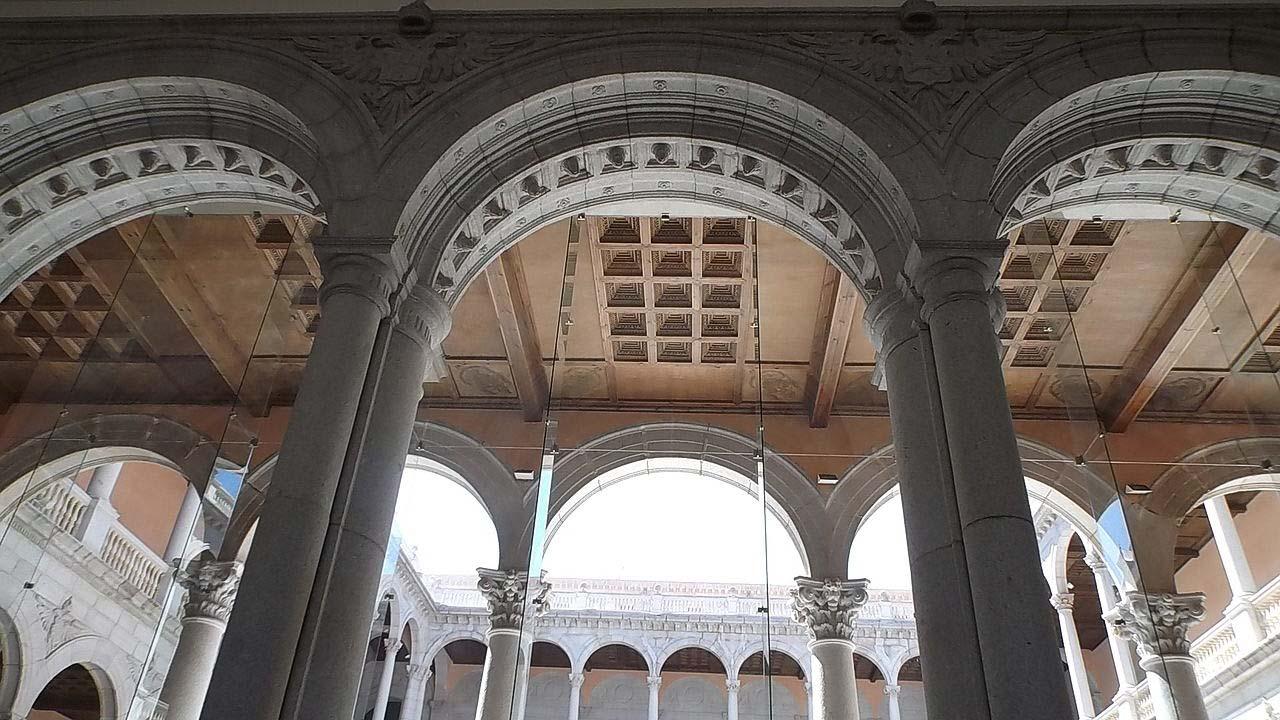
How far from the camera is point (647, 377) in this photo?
10766 millimetres

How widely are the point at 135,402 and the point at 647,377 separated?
5.36 meters

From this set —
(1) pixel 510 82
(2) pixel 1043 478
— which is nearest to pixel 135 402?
(1) pixel 510 82

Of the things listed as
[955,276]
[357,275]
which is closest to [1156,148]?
[955,276]

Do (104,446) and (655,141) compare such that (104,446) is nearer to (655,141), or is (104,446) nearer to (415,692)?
(415,692)

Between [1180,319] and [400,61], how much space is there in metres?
7.77

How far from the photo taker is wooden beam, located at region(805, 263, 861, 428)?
1027cm

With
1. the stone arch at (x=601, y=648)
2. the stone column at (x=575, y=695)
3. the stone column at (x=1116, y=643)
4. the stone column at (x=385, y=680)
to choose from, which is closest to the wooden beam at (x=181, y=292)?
the stone column at (x=385, y=680)

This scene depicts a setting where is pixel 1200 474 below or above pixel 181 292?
below

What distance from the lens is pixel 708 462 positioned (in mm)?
9539

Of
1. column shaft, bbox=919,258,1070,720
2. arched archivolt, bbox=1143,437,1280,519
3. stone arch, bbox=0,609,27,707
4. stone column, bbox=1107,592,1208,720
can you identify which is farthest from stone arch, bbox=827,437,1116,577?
stone arch, bbox=0,609,27,707

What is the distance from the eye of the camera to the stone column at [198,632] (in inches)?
243

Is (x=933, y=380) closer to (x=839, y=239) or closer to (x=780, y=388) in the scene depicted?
(x=839, y=239)

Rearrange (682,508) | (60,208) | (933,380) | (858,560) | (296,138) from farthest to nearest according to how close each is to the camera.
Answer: (858,560), (682,508), (60,208), (296,138), (933,380)

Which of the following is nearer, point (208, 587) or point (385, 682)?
point (385, 682)
